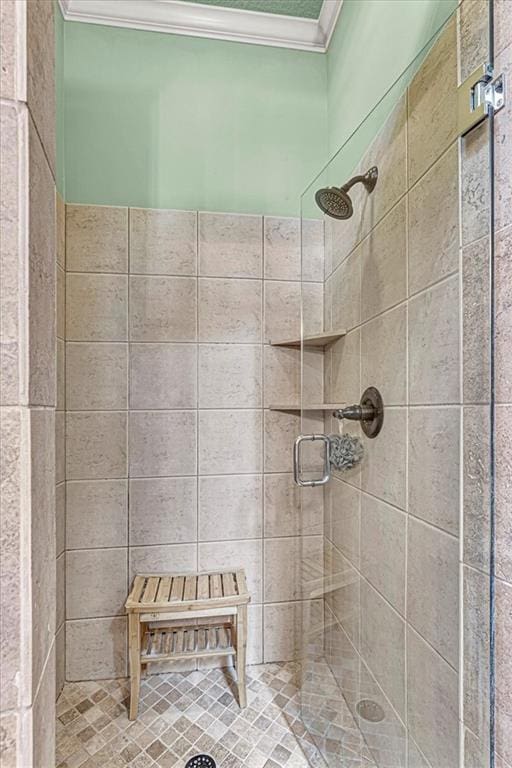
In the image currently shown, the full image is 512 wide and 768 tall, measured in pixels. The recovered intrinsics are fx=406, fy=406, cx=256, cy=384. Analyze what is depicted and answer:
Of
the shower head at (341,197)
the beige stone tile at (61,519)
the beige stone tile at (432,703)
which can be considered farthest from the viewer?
the beige stone tile at (61,519)

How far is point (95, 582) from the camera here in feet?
4.99

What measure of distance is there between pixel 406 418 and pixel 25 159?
88cm

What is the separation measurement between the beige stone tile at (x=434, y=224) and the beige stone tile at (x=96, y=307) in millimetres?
1055

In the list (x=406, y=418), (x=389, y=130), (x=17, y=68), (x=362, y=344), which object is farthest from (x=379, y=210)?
(x=17, y=68)

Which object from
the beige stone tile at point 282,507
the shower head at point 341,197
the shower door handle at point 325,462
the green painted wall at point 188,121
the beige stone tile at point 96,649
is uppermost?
the green painted wall at point 188,121

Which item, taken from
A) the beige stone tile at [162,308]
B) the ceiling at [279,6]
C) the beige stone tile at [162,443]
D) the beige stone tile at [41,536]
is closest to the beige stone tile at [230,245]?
the beige stone tile at [162,308]

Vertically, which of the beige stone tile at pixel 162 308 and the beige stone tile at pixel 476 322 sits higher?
the beige stone tile at pixel 162 308

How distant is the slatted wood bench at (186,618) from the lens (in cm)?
134

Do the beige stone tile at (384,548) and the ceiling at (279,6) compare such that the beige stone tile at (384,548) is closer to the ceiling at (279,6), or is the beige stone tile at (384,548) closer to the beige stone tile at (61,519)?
the beige stone tile at (61,519)

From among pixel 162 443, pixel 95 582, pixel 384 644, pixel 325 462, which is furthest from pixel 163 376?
pixel 384 644

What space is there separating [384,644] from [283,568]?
0.64 m

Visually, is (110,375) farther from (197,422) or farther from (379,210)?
(379,210)

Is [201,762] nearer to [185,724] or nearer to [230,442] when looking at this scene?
[185,724]

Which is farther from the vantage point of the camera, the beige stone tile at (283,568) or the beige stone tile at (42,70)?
the beige stone tile at (283,568)
